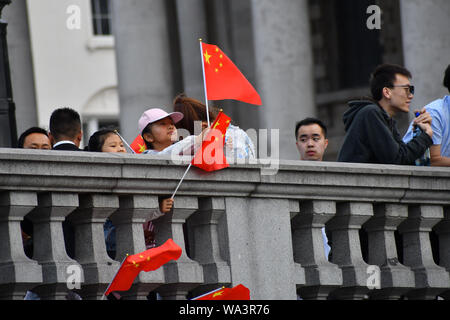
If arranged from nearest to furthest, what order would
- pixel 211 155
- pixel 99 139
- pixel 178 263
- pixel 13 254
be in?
1. pixel 13 254
2. pixel 178 263
3. pixel 211 155
4. pixel 99 139

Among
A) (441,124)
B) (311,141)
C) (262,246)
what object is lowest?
(262,246)

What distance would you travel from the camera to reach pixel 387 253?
921cm

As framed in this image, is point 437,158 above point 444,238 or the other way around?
above

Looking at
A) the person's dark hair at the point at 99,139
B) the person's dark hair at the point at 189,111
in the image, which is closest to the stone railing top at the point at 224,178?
the person's dark hair at the point at 189,111

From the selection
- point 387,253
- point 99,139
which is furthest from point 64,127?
point 387,253

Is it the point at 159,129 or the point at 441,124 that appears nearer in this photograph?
the point at 159,129

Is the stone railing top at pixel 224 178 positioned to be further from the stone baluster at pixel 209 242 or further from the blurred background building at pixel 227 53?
the blurred background building at pixel 227 53

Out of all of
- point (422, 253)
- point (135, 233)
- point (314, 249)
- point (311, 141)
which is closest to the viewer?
point (135, 233)

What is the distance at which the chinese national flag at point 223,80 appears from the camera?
8727 millimetres

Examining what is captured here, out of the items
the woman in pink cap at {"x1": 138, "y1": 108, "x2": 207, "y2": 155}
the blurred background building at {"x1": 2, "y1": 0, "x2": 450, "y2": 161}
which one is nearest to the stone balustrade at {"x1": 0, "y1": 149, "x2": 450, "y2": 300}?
the woman in pink cap at {"x1": 138, "y1": 108, "x2": 207, "y2": 155}

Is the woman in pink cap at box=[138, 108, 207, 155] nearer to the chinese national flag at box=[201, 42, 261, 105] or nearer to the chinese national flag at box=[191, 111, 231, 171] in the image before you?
the chinese national flag at box=[201, 42, 261, 105]

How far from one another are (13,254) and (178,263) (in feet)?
3.72

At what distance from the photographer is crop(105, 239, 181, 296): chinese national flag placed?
7.62 m

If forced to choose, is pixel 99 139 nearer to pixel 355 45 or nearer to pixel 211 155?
pixel 211 155
